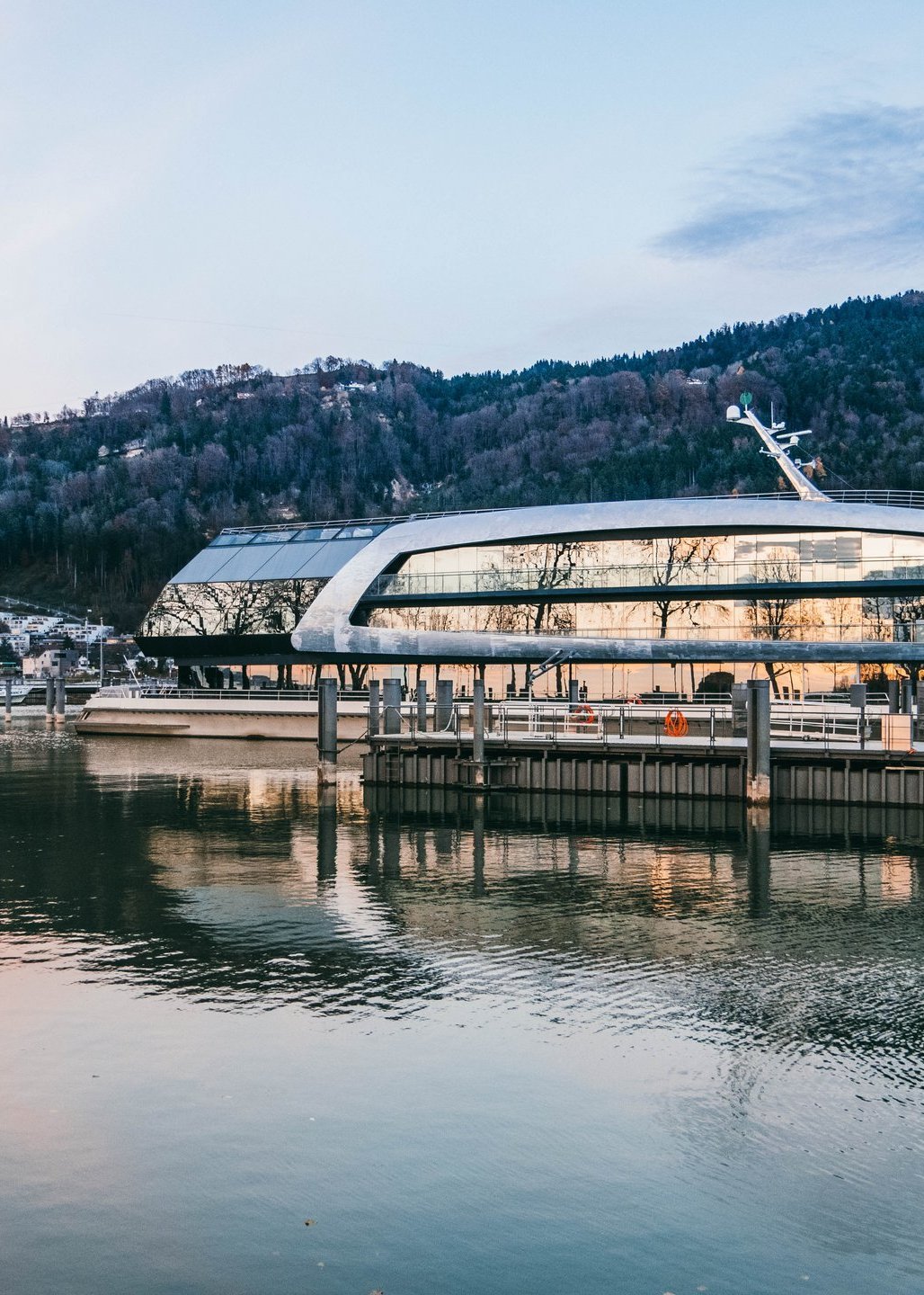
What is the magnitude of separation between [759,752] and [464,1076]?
2350 cm

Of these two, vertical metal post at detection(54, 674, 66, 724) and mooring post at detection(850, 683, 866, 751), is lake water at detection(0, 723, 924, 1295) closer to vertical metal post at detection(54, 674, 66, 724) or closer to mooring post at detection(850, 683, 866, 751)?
mooring post at detection(850, 683, 866, 751)

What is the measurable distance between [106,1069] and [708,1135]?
21.2ft

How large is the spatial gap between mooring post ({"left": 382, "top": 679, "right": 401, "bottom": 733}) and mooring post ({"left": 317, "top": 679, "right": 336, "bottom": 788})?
180 cm

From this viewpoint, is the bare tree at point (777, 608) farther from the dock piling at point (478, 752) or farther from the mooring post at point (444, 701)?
the dock piling at point (478, 752)

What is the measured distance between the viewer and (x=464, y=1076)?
587 inches

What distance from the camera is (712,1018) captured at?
Answer: 1681cm

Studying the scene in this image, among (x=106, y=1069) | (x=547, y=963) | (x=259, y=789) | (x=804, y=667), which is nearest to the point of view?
(x=106, y=1069)

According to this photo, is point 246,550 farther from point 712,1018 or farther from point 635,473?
point 635,473

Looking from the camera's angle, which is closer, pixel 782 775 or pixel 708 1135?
pixel 708 1135

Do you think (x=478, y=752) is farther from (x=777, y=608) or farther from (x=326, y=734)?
(x=777, y=608)

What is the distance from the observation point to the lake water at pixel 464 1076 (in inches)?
429

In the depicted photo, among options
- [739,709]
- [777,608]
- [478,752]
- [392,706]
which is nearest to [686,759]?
[739,709]

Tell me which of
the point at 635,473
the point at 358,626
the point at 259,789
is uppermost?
the point at 635,473

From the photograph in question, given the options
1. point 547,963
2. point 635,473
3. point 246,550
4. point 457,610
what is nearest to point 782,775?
point 547,963
